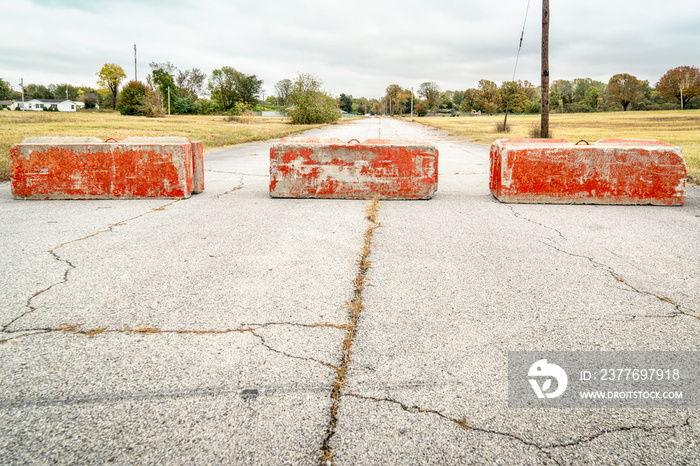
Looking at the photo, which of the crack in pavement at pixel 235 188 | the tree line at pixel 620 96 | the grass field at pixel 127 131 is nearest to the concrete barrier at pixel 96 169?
the crack in pavement at pixel 235 188

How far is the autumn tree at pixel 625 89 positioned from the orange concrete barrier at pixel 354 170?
4551 inches

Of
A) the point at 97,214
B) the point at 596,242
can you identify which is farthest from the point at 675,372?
the point at 97,214

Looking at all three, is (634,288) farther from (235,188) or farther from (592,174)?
(235,188)

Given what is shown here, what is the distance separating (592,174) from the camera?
7066 mm

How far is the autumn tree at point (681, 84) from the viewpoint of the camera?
91500 mm

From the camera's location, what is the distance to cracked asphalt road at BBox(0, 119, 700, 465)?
6.38ft

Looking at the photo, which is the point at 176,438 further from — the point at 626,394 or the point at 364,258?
the point at 364,258

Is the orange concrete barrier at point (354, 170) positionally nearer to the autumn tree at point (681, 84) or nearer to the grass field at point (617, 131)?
the grass field at point (617, 131)

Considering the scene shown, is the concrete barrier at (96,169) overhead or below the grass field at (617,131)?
below

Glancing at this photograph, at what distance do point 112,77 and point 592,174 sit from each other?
97563 mm

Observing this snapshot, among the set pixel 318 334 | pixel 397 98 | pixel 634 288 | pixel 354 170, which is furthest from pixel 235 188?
pixel 397 98

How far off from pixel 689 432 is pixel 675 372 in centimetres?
53

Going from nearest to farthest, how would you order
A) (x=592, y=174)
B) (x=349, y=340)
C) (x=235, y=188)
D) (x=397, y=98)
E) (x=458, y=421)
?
1. (x=458, y=421)
2. (x=349, y=340)
3. (x=592, y=174)
4. (x=235, y=188)
5. (x=397, y=98)

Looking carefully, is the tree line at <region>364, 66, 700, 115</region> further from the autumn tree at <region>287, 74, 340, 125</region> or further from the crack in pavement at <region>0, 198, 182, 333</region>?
the crack in pavement at <region>0, 198, 182, 333</region>
